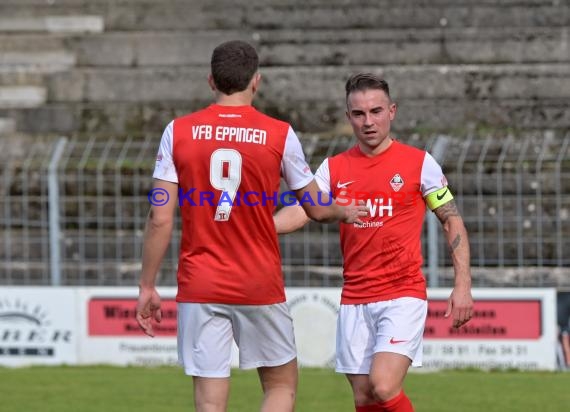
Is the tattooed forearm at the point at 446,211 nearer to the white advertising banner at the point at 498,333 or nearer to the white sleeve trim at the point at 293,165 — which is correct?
the white sleeve trim at the point at 293,165

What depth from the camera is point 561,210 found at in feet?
43.1

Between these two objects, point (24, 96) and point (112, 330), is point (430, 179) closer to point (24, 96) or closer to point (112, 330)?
point (112, 330)

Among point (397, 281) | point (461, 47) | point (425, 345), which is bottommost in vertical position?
point (425, 345)

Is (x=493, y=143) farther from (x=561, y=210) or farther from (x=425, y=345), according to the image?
(x=425, y=345)

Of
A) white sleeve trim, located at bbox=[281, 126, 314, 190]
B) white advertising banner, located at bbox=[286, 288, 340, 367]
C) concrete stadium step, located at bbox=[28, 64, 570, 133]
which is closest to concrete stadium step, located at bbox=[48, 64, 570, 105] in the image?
concrete stadium step, located at bbox=[28, 64, 570, 133]

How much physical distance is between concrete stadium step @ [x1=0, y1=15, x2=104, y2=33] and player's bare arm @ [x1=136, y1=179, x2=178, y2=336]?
11.2m

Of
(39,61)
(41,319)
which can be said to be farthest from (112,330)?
(39,61)

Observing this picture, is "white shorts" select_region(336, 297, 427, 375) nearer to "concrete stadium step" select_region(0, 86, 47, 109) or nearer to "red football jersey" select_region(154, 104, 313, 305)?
"red football jersey" select_region(154, 104, 313, 305)

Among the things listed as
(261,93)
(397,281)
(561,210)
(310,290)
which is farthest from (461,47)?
(397,281)

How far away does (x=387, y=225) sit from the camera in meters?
6.64

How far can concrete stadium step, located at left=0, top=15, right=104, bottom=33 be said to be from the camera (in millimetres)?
16812

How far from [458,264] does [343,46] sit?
9909 millimetres

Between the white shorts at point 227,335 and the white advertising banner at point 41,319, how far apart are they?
6.39 m

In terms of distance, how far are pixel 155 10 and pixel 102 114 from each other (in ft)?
5.80
